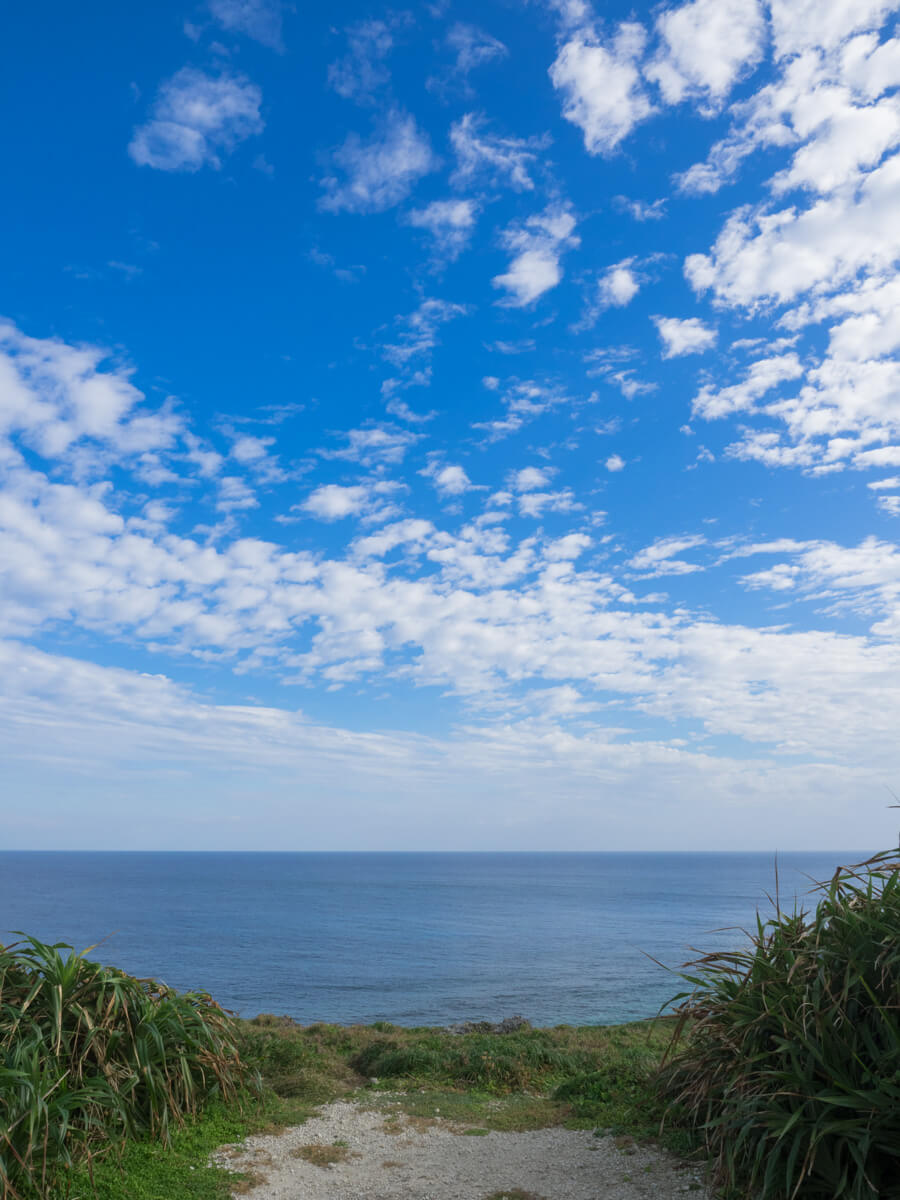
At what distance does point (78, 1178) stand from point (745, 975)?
6565 millimetres

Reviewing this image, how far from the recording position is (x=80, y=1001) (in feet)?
26.8

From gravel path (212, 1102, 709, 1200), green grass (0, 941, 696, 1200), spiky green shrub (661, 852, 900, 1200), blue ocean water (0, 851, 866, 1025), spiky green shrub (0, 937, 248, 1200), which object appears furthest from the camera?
blue ocean water (0, 851, 866, 1025)

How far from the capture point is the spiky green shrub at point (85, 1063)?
6516mm

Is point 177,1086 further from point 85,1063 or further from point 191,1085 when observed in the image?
point 85,1063

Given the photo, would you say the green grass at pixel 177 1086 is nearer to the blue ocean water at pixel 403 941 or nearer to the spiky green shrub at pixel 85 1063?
the spiky green shrub at pixel 85 1063

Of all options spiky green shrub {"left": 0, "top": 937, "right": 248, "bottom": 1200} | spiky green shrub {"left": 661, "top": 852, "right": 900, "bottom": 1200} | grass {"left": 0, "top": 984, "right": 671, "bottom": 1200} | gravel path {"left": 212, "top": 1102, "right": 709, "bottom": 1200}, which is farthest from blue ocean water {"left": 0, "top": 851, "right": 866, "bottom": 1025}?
spiky green shrub {"left": 0, "top": 937, "right": 248, "bottom": 1200}

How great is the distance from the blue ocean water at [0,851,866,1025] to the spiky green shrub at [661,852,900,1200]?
1112 mm

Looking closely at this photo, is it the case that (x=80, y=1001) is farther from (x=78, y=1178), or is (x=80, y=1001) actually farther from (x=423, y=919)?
(x=423, y=919)

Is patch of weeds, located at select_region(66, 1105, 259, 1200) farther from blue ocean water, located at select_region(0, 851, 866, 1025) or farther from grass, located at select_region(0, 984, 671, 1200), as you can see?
blue ocean water, located at select_region(0, 851, 866, 1025)

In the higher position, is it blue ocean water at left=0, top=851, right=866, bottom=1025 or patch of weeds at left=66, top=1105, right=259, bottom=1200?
patch of weeds at left=66, top=1105, right=259, bottom=1200

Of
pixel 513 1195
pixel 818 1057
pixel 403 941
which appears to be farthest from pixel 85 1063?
pixel 403 941

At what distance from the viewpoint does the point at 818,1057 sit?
573 centimetres

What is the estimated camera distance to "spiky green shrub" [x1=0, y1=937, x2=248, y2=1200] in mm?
6516

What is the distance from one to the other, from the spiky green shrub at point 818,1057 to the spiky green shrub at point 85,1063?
5553 mm
